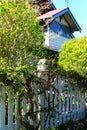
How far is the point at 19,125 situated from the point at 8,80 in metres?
1.02

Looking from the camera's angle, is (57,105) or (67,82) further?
(67,82)

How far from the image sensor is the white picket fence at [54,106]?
18.8ft

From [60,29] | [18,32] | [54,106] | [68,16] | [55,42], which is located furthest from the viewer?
[68,16]

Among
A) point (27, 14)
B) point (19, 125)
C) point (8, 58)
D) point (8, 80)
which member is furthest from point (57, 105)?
point (27, 14)

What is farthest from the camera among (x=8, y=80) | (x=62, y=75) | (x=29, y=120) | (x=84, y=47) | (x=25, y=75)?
(x=84, y=47)

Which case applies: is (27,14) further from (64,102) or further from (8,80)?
(8,80)

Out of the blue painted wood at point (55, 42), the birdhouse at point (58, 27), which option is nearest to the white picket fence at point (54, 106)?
the birdhouse at point (58, 27)

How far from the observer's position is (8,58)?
392 inches

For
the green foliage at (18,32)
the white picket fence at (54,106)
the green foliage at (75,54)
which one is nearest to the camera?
the white picket fence at (54,106)

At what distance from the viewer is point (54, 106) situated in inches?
282

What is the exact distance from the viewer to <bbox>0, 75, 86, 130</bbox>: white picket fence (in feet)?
18.8

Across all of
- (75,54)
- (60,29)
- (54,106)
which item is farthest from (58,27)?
(54,106)

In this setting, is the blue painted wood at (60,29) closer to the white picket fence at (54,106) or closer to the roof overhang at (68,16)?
the roof overhang at (68,16)

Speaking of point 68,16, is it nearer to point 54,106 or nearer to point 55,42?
point 55,42
